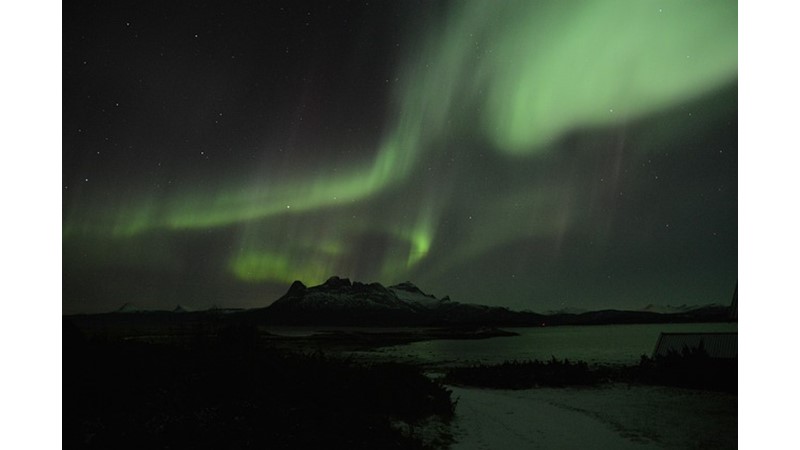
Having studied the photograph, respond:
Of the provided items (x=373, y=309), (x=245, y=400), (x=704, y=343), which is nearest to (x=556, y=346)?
(x=704, y=343)

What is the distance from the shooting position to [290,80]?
4121 mm

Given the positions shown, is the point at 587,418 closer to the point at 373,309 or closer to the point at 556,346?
the point at 556,346

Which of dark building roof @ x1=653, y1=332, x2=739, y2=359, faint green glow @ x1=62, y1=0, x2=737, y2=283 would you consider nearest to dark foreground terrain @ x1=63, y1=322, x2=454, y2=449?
faint green glow @ x1=62, y1=0, x2=737, y2=283

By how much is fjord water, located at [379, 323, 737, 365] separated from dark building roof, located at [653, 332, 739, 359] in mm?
28

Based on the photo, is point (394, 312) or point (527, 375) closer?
point (527, 375)

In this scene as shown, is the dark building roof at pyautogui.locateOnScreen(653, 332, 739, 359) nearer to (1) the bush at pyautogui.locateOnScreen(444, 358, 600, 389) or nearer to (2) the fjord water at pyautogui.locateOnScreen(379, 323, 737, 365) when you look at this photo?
(2) the fjord water at pyautogui.locateOnScreen(379, 323, 737, 365)

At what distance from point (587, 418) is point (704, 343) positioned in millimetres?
752

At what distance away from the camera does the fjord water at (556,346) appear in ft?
12.6

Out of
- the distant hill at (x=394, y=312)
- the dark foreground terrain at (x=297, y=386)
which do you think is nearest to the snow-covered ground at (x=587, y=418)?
the dark foreground terrain at (x=297, y=386)

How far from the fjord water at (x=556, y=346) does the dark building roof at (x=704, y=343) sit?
0.03 m

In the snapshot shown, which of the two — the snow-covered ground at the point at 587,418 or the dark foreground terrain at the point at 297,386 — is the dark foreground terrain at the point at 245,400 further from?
the snow-covered ground at the point at 587,418

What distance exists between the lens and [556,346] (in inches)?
151

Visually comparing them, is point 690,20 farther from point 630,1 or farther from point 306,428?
point 306,428
